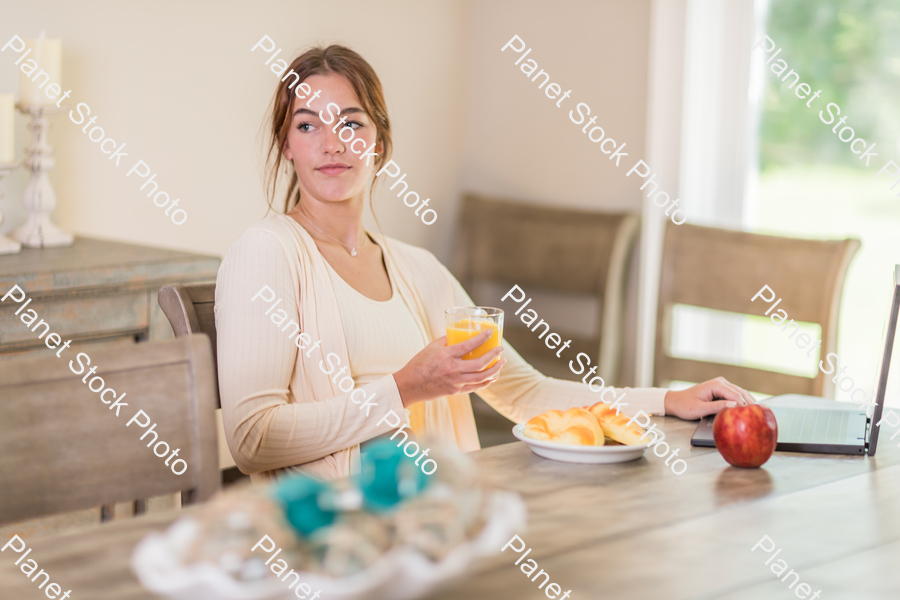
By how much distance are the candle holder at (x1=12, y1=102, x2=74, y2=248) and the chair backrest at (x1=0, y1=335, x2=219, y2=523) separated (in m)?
1.21

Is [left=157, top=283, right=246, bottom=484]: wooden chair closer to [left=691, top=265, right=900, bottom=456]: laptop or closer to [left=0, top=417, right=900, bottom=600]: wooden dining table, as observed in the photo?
[left=0, top=417, right=900, bottom=600]: wooden dining table

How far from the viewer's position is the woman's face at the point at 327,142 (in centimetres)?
164

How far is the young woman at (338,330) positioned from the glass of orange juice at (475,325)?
0.02 m

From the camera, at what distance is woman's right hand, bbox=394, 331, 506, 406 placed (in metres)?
1.32

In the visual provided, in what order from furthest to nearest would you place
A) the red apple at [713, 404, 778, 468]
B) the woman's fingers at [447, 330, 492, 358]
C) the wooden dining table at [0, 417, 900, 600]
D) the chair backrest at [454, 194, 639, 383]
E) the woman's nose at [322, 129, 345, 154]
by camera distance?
1. the chair backrest at [454, 194, 639, 383]
2. the woman's nose at [322, 129, 345, 154]
3. the woman's fingers at [447, 330, 492, 358]
4. the red apple at [713, 404, 778, 468]
5. the wooden dining table at [0, 417, 900, 600]

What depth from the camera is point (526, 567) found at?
872mm

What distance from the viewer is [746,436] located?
3.91ft

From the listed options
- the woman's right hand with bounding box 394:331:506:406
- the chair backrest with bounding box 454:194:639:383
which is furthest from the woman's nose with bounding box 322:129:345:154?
the chair backrest with bounding box 454:194:639:383

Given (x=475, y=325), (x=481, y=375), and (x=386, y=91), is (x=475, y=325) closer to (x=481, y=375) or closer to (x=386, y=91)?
(x=481, y=375)

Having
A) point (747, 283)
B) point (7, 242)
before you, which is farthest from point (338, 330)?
point (747, 283)

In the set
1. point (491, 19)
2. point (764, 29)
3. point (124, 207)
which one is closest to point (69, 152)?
point (124, 207)

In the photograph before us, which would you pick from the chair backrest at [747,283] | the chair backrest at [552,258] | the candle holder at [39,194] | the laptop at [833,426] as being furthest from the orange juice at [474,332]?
the chair backrest at [552,258]

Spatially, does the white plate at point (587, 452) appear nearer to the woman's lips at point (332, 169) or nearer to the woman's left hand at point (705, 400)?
the woman's left hand at point (705, 400)

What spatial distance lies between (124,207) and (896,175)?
2.12m
